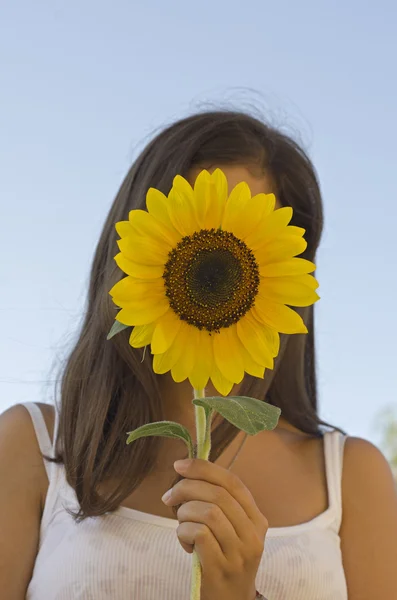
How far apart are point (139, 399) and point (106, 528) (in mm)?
326

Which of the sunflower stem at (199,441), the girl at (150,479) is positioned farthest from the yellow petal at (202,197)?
the girl at (150,479)

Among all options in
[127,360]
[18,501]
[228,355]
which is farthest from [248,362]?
[18,501]

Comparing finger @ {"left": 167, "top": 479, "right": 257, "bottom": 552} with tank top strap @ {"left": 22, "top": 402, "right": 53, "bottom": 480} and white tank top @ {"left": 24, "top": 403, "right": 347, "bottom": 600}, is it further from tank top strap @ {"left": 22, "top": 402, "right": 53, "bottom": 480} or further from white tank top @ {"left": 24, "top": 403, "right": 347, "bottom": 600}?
tank top strap @ {"left": 22, "top": 402, "right": 53, "bottom": 480}

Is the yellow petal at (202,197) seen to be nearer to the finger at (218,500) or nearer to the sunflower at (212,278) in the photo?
the sunflower at (212,278)

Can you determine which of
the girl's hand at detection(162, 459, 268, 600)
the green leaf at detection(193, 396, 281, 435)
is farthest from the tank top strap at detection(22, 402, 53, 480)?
the green leaf at detection(193, 396, 281, 435)

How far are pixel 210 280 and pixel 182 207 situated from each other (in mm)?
102

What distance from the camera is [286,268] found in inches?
41.9

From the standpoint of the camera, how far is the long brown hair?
192cm

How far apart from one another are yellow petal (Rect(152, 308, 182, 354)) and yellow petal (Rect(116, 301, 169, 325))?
0.6 inches

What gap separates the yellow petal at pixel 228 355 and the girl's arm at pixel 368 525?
1293 mm

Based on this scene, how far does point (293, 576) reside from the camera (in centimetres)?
196

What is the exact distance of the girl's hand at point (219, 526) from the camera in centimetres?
107

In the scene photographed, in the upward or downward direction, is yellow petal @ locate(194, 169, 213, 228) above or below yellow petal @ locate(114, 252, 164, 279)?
above

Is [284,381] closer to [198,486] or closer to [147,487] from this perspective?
[147,487]
